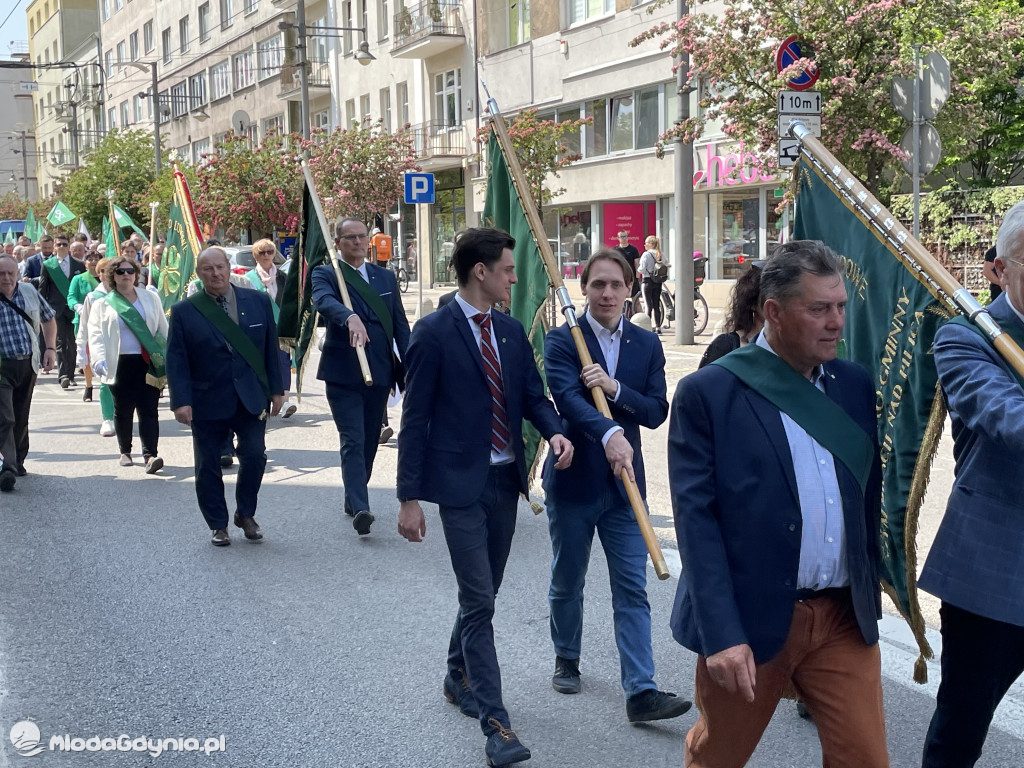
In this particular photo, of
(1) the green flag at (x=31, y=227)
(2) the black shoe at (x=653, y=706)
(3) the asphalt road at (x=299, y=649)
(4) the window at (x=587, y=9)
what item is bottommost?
(3) the asphalt road at (x=299, y=649)

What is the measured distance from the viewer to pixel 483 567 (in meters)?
4.36

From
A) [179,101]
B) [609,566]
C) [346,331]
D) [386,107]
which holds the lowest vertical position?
[609,566]

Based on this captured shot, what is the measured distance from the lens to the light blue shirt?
2.89m

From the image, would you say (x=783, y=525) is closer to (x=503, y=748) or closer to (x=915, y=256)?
(x=915, y=256)

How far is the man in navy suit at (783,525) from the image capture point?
2881mm

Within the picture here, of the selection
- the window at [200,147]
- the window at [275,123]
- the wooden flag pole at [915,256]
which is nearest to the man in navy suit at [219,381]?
the wooden flag pole at [915,256]

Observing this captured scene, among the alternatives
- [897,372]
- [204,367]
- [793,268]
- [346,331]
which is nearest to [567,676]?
[897,372]

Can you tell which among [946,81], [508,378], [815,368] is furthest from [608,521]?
[946,81]

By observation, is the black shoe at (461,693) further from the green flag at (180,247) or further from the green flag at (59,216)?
the green flag at (59,216)

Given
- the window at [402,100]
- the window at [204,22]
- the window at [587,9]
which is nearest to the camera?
the window at [587,9]

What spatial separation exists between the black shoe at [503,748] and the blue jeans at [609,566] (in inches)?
23.6

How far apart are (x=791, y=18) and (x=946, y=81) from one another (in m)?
3.79

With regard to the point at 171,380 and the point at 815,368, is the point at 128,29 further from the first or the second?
the point at 815,368

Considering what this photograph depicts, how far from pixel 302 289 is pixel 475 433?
530 centimetres
